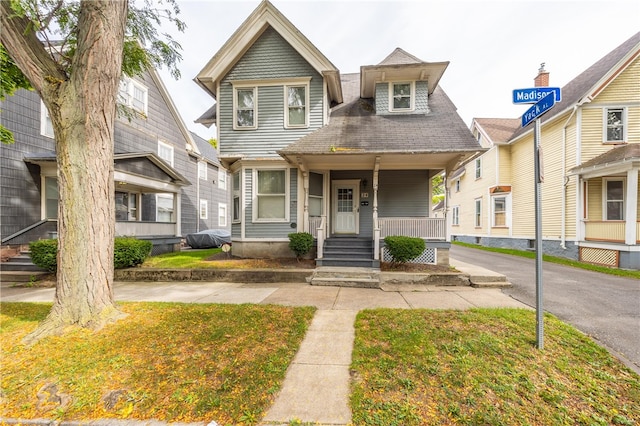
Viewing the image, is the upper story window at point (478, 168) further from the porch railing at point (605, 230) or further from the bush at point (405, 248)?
the bush at point (405, 248)

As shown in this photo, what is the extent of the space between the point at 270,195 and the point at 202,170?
10.9m

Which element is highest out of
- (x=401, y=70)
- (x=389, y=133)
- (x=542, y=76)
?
(x=542, y=76)

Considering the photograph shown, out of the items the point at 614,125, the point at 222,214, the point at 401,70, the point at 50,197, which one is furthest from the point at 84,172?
the point at 614,125

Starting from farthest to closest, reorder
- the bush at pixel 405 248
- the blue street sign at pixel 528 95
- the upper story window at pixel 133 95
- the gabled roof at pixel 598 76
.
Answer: the upper story window at pixel 133 95, the gabled roof at pixel 598 76, the bush at pixel 405 248, the blue street sign at pixel 528 95

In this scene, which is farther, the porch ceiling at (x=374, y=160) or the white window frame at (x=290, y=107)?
the white window frame at (x=290, y=107)

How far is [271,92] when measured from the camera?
29.5 feet

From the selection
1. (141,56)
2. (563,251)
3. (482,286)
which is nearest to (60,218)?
(141,56)

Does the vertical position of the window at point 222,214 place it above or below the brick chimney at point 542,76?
below

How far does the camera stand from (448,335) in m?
3.63

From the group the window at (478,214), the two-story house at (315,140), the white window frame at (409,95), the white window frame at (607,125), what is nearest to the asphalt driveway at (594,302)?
the two-story house at (315,140)

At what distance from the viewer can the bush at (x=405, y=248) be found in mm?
7379

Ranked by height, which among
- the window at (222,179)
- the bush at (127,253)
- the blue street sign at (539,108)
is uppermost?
the window at (222,179)

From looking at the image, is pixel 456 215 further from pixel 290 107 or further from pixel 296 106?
pixel 290 107

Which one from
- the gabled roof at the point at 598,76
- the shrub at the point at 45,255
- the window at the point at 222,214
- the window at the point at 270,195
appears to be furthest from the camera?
the window at the point at 222,214
